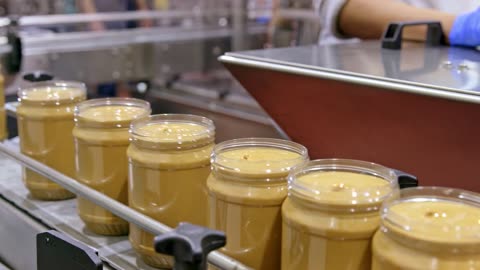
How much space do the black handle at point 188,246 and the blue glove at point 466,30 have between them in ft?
2.78

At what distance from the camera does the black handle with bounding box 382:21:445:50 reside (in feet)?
4.01

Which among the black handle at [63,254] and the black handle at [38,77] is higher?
the black handle at [38,77]

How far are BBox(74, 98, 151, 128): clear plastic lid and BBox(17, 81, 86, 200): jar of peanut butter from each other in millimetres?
92

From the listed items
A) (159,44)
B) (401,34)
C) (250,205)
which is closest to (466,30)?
(401,34)

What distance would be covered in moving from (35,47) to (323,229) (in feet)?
7.70

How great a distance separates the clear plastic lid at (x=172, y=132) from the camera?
2.64 feet

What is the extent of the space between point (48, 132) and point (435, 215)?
727 mm

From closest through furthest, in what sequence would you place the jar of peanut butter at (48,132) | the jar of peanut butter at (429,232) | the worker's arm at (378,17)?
the jar of peanut butter at (429,232) → the jar of peanut butter at (48,132) → the worker's arm at (378,17)

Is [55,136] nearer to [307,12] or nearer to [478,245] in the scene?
[478,245]

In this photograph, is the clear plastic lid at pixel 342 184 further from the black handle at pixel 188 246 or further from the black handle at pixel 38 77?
the black handle at pixel 38 77

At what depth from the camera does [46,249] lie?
0.81 m

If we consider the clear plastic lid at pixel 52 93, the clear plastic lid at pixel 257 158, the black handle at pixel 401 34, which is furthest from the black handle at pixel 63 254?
the black handle at pixel 401 34

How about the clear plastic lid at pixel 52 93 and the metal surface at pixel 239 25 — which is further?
the metal surface at pixel 239 25

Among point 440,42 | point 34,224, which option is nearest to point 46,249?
point 34,224
